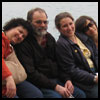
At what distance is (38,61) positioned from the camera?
7.06ft

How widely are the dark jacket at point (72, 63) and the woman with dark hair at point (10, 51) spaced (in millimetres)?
456

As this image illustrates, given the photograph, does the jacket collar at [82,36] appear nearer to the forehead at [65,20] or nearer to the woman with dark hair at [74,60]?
the woman with dark hair at [74,60]

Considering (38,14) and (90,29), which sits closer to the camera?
(38,14)

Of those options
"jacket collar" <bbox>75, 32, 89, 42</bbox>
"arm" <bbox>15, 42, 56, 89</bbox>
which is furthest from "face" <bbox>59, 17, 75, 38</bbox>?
"arm" <bbox>15, 42, 56, 89</bbox>

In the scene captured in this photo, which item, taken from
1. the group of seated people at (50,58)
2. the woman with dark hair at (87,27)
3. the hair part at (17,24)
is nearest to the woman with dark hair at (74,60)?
the group of seated people at (50,58)

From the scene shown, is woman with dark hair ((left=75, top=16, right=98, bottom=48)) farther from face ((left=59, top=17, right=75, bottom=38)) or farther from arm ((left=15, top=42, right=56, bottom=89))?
arm ((left=15, top=42, right=56, bottom=89))

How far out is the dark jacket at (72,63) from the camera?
227 centimetres

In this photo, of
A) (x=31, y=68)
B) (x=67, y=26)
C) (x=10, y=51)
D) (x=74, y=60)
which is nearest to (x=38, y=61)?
(x=31, y=68)

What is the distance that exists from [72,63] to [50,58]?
27 centimetres

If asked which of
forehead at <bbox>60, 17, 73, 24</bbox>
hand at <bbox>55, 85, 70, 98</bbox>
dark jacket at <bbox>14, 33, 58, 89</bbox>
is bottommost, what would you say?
hand at <bbox>55, 85, 70, 98</bbox>

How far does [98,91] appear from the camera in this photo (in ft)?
7.46

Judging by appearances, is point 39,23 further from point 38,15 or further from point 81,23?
point 81,23

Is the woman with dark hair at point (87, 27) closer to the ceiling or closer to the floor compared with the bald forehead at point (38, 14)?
closer to the floor

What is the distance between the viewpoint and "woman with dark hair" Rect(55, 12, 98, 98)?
227 cm
